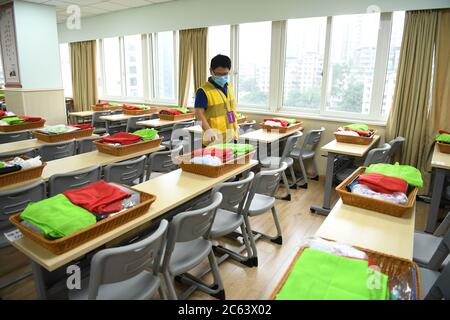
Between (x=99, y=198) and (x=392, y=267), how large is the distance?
1.40 metres

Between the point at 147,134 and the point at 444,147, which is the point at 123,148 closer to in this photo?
the point at 147,134

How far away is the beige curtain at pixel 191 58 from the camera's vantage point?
18.9 feet

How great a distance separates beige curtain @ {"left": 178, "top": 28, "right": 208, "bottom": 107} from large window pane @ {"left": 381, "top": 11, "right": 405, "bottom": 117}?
3005mm

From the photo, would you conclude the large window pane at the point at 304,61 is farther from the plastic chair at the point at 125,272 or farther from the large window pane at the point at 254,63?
the plastic chair at the point at 125,272

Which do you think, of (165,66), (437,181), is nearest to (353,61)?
(437,181)

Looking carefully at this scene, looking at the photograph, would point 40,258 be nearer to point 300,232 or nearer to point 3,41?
point 300,232

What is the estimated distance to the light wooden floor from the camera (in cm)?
222

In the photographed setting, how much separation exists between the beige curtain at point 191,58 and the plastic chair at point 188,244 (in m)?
4.33

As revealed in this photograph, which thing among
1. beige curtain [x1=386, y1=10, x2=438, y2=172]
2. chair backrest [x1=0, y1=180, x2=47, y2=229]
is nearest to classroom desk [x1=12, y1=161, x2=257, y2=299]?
chair backrest [x1=0, y1=180, x2=47, y2=229]

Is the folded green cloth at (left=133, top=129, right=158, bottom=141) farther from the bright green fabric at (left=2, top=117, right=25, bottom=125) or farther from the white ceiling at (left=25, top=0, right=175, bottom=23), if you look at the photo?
the white ceiling at (left=25, top=0, right=175, bottom=23)

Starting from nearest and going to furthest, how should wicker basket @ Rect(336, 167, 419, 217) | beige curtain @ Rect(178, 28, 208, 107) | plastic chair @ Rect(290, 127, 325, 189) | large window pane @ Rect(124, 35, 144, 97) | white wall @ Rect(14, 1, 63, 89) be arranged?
wicker basket @ Rect(336, 167, 419, 217) → plastic chair @ Rect(290, 127, 325, 189) → white wall @ Rect(14, 1, 63, 89) → beige curtain @ Rect(178, 28, 208, 107) → large window pane @ Rect(124, 35, 144, 97)

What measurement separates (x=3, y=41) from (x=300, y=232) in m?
6.22

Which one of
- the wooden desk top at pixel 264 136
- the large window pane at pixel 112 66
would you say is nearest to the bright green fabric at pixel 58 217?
the wooden desk top at pixel 264 136
